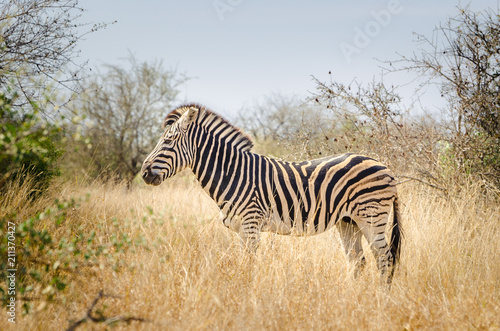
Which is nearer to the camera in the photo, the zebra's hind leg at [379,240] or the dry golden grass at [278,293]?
the dry golden grass at [278,293]

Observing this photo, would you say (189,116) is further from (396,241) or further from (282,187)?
(396,241)

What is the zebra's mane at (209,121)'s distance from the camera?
14.5ft

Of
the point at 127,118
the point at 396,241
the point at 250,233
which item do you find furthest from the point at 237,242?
the point at 127,118

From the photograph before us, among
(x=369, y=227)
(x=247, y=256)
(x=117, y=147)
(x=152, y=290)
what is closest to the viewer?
(x=152, y=290)

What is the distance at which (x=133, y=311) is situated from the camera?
2.76m

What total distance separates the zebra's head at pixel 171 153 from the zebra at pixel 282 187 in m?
0.01

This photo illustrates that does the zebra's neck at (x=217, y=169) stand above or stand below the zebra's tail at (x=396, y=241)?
above

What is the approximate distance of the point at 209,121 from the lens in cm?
444

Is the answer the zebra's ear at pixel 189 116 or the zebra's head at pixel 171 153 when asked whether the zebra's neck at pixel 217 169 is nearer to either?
the zebra's head at pixel 171 153

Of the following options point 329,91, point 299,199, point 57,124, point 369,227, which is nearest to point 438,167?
point 329,91

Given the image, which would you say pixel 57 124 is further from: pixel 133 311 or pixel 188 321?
pixel 188 321

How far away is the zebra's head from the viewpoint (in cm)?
400

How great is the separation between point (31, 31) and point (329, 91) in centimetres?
479

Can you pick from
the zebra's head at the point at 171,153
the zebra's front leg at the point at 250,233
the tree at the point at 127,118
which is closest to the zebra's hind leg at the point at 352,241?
the zebra's front leg at the point at 250,233
